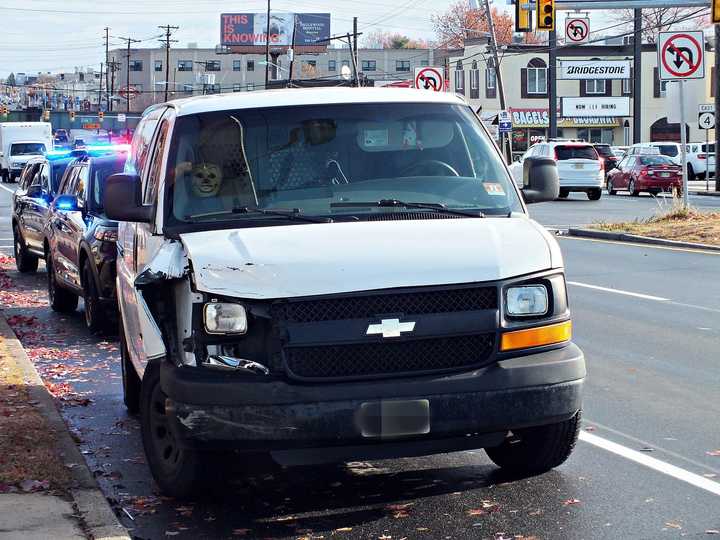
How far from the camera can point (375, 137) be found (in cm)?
702

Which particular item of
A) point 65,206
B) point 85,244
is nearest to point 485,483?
point 85,244

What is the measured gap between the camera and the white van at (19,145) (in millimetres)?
64125

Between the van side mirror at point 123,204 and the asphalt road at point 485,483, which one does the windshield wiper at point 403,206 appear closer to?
the van side mirror at point 123,204

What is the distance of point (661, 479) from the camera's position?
667 centimetres

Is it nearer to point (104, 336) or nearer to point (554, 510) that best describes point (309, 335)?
point (554, 510)

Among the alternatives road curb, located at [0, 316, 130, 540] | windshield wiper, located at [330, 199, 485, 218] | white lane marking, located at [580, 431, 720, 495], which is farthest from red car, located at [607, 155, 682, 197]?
windshield wiper, located at [330, 199, 485, 218]

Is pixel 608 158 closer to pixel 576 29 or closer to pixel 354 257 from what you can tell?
pixel 576 29

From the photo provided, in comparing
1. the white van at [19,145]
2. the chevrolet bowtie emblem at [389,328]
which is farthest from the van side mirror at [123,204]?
the white van at [19,145]

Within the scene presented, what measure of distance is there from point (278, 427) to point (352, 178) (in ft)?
5.50

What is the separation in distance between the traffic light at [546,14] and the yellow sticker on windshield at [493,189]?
2421 cm

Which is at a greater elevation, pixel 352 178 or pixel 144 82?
pixel 144 82

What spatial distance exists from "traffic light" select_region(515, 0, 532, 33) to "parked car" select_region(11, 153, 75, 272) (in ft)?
48.9

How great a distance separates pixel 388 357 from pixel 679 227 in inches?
709

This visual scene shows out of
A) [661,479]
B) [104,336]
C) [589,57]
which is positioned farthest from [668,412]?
[589,57]
